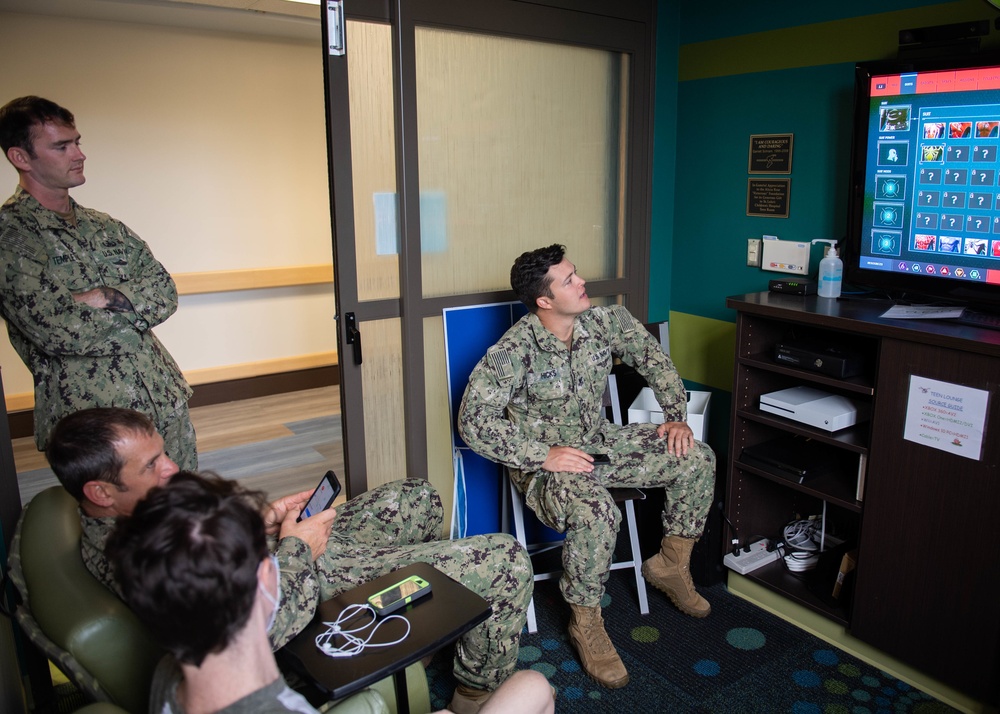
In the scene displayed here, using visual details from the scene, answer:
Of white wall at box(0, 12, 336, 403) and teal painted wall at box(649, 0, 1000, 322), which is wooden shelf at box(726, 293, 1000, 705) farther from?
white wall at box(0, 12, 336, 403)

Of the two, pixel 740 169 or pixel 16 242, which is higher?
pixel 740 169

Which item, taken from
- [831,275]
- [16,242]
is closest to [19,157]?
[16,242]

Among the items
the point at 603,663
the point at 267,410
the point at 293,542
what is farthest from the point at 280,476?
the point at 293,542

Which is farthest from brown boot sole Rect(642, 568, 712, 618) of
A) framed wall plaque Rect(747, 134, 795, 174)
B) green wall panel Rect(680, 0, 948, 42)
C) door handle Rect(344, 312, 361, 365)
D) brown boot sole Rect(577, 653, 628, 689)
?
green wall panel Rect(680, 0, 948, 42)

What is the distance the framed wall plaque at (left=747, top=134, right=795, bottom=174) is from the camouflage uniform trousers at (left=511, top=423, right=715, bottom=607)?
1133 millimetres

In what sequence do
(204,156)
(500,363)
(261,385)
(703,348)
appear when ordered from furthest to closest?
1. (261,385)
2. (204,156)
3. (703,348)
4. (500,363)

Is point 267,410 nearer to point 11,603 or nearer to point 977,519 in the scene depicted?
point 11,603

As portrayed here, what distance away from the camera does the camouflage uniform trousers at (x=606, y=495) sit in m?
2.56

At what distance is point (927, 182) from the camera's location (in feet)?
8.16

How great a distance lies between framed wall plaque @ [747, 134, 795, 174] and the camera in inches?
121

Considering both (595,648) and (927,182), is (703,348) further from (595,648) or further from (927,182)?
(595,648)

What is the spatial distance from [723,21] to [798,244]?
1.00 meters

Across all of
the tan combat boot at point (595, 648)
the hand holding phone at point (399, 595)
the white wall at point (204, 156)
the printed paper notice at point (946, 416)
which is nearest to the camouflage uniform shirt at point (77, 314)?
the hand holding phone at point (399, 595)

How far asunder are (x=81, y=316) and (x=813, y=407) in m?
2.31
